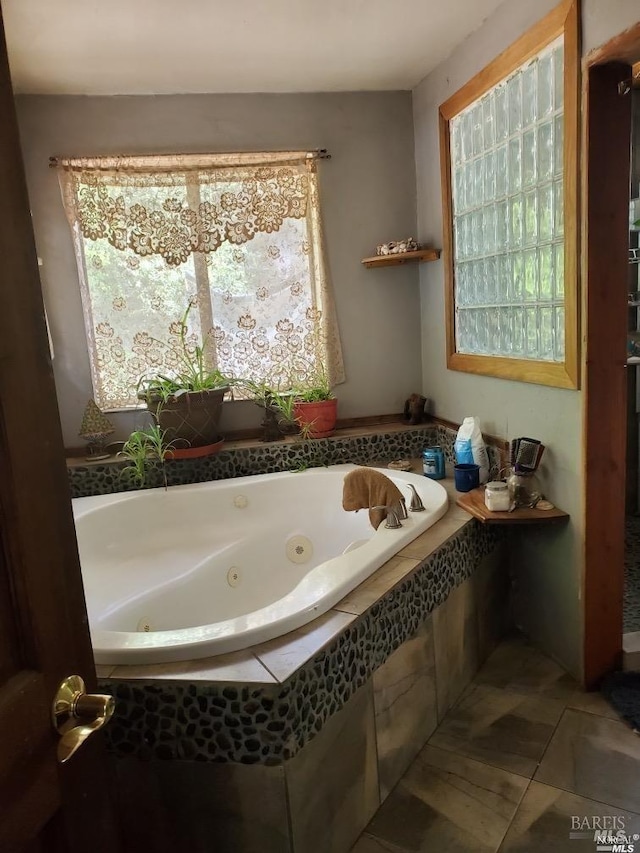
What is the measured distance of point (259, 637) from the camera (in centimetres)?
146

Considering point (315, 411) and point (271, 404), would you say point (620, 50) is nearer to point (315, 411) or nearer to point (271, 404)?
point (315, 411)

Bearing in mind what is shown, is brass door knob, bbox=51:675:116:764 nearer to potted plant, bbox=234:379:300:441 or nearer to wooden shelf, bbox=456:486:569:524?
wooden shelf, bbox=456:486:569:524

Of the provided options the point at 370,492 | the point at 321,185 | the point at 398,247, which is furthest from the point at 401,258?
the point at 370,492

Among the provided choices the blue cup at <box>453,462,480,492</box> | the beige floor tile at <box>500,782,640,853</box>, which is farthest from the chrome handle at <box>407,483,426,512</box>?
the beige floor tile at <box>500,782,640,853</box>

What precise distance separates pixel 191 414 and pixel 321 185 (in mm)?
1337

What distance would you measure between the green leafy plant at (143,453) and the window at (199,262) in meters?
0.30

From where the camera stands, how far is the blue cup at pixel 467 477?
247 centimetres

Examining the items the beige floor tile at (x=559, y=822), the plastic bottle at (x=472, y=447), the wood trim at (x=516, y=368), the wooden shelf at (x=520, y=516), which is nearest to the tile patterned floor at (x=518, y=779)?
the beige floor tile at (x=559, y=822)

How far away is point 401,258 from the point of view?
2936mm

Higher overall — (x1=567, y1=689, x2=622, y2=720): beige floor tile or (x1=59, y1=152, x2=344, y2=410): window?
(x1=59, y1=152, x2=344, y2=410): window

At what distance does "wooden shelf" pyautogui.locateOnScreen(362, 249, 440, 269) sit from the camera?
9.44 ft

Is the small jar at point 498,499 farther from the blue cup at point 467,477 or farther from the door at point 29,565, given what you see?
the door at point 29,565

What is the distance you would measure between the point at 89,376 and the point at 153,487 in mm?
659

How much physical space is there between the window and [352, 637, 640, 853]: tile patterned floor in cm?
182
